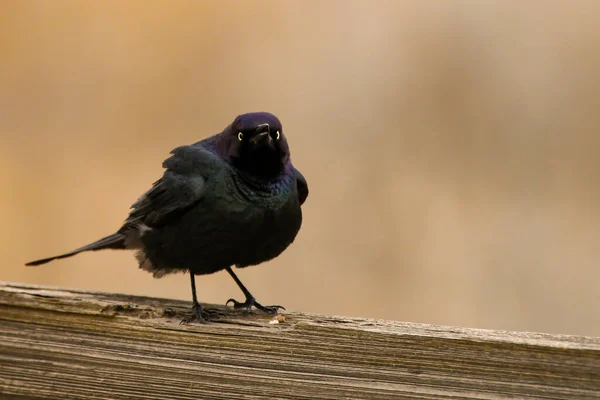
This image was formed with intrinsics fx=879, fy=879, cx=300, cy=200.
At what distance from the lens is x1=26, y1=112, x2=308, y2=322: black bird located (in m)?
3.05

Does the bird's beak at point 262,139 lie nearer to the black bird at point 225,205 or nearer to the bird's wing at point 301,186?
the black bird at point 225,205

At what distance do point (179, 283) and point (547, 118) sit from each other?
1.81 m

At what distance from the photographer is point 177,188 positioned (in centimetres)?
318

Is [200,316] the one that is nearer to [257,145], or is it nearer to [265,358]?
[265,358]

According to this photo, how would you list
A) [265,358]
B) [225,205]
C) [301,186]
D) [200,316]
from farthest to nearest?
[301,186]
[225,205]
[200,316]
[265,358]

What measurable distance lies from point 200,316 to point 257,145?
36.7 inches

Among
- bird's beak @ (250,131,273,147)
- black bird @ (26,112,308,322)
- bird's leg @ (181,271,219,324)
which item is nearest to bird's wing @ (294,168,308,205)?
black bird @ (26,112,308,322)

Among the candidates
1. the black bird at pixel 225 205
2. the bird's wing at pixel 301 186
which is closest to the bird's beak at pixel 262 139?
the black bird at pixel 225 205

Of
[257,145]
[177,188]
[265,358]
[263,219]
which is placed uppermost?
[257,145]

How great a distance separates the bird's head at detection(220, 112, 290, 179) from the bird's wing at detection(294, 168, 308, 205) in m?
0.12

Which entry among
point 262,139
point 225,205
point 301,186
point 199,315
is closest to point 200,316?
point 199,315

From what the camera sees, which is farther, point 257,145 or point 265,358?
point 257,145

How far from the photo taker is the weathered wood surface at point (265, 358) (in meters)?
1.95

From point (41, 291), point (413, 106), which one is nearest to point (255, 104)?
point (413, 106)
